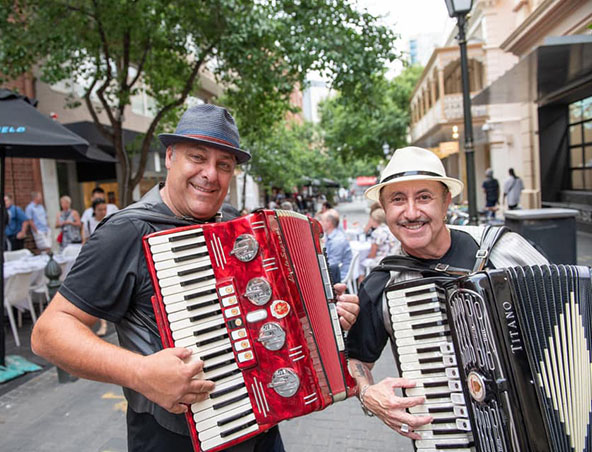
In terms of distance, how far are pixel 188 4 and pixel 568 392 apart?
7.31 meters

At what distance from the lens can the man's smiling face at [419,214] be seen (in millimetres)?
1809

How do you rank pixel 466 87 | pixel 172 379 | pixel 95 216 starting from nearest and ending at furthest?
1. pixel 172 379
2. pixel 466 87
3. pixel 95 216

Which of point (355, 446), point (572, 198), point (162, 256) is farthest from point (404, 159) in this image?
point (572, 198)

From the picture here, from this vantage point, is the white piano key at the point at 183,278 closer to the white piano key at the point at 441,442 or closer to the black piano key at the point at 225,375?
the black piano key at the point at 225,375

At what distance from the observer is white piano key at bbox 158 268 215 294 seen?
52.7 inches

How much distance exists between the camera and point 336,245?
20.0 ft

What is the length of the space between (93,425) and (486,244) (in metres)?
3.48

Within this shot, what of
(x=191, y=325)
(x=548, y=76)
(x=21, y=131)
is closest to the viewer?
(x=191, y=325)

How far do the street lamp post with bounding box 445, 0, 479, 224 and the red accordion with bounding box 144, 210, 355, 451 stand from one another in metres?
5.03

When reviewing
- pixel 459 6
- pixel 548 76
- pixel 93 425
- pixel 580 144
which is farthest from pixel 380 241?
pixel 580 144

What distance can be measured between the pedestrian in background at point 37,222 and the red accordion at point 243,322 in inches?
308

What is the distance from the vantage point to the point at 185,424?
1523mm

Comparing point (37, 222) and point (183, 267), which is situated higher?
point (37, 222)

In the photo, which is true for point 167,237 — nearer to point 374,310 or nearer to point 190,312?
point 190,312
